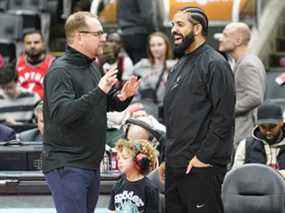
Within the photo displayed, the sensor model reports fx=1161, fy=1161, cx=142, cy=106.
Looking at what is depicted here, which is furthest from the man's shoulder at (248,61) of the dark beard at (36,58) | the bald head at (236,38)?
the dark beard at (36,58)

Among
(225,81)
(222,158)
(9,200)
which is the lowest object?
(9,200)

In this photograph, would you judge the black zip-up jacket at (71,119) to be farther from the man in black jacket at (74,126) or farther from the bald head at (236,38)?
the bald head at (236,38)

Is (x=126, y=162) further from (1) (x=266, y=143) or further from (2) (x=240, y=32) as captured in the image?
(2) (x=240, y=32)

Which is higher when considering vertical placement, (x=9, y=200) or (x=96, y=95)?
(x=96, y=95)

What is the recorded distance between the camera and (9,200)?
8539mm

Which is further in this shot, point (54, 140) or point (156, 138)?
point (156, 138)

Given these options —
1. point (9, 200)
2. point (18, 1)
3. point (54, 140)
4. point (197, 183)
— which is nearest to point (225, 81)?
point (197, 183)

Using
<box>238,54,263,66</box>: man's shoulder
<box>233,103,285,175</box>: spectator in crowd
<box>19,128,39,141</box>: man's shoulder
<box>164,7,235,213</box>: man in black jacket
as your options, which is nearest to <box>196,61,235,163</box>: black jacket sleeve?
<box>164,7,235,213</box>: man in black jacket

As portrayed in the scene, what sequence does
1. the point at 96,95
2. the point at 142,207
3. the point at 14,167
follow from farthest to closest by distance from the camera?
the point at 14,167 < the point at 142,207 < the point at 96,95

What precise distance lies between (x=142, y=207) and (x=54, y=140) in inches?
38.7

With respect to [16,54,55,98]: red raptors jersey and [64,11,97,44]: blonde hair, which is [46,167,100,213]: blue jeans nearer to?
[64,11,97,44]: blonde hair

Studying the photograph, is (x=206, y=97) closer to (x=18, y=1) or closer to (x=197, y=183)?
(x=197, y=183)

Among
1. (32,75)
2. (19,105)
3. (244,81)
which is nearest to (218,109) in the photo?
(244,81)

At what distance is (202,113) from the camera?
7641mm
